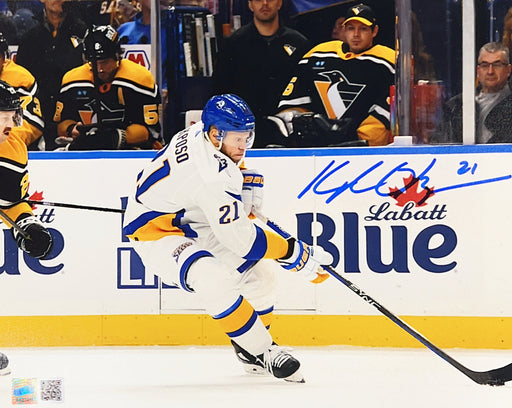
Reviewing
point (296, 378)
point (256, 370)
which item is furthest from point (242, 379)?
point (296, 378)

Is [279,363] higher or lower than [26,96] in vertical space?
lower

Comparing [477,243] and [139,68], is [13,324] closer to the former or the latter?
[139,68]

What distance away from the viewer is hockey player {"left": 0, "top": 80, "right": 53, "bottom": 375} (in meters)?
4.23

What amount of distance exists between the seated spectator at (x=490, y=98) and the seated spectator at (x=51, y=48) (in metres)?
2.03

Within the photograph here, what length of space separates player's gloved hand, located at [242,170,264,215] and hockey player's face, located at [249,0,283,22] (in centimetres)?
153

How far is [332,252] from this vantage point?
15.6ft

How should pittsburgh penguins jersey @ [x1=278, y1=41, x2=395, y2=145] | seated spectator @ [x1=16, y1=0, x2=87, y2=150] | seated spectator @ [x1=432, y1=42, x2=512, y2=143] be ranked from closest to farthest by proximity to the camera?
seated spectator @ [x1=432, y1=42, x2=512, y2=143] < pittsburgh penguins jersey @ [x1=278, y1=41, x2=395, y2=145] < seated spectator @ [x1=16, y1=0, x2=87, y2=150]

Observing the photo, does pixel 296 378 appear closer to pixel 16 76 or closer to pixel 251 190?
pixel 251 190

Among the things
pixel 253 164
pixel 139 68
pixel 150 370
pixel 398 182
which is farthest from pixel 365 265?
pixel 139 68

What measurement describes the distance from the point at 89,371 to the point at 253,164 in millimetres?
1242

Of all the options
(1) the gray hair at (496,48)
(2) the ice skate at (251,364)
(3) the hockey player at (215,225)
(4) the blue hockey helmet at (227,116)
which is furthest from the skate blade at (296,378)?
(1) the gray hair at (496,48)

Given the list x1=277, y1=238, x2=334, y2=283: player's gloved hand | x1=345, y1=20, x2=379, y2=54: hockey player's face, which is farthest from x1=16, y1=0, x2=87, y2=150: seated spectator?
x1=277, y1=238, x2=334, y2=283: player's gloved hand

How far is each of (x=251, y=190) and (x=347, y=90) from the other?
135cm

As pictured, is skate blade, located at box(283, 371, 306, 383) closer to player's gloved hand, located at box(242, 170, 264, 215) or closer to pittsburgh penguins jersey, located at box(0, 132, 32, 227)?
player's gloved hand, located at box(242, 170, 264, 215)
